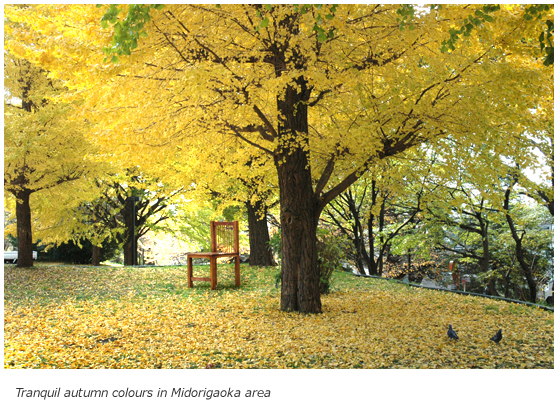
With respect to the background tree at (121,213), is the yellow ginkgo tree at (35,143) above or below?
above

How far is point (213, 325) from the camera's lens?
203 inches

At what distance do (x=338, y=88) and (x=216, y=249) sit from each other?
4136 mm

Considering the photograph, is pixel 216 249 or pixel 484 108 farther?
pixel 216 249

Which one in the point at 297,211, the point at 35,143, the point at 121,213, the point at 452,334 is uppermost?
the point at 35,143

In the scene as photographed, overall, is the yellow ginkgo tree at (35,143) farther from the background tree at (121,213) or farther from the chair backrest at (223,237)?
the background tree at (121,213)

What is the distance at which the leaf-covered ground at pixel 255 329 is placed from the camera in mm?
3922

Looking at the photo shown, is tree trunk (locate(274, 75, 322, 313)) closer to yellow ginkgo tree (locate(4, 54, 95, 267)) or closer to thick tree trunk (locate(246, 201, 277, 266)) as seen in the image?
yellow ginkgo tree (locate(4, 54, 95, 267))

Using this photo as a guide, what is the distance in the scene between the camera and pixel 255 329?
4.92m

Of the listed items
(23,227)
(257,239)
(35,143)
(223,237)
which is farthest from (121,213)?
(223,237)

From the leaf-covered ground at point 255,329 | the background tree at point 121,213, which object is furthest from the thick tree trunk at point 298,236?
the background tree at point 121,213

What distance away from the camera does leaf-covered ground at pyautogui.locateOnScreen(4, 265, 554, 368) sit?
3.92m

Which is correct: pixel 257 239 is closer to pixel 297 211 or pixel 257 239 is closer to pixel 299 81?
pixel 297 211

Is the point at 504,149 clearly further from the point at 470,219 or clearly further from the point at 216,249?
the point at 470,219

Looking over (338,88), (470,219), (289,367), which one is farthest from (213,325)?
(470,219)
